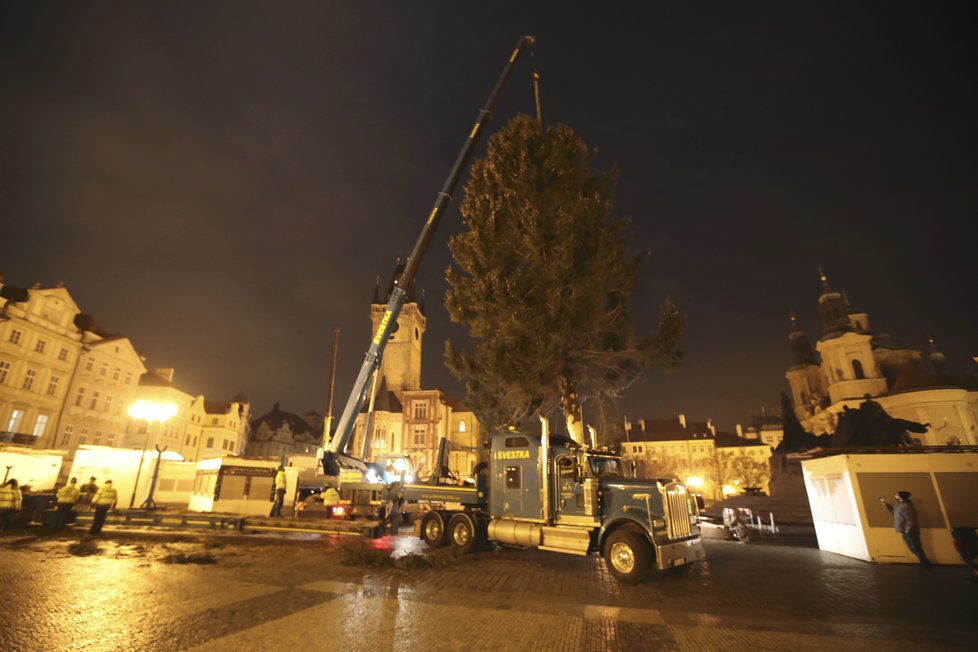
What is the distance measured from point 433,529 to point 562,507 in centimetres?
457

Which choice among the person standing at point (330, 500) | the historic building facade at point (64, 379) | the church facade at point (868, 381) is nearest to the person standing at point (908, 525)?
the person standing at point (330, 500)

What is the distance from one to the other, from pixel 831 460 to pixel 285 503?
24.6 metres

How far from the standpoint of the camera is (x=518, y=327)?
1470cm

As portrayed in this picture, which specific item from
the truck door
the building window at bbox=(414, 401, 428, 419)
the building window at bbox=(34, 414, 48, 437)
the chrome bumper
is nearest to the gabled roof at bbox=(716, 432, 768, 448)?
the building window at bbox=(414, 401, 428, 419)

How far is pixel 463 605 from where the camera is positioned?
23.0 feet

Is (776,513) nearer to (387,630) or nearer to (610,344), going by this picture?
(610,344)

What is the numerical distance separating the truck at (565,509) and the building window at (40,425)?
36.9 meters

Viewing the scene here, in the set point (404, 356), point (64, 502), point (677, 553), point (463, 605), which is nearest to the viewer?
point (463, 605)

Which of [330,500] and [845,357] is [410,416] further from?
[845,357]

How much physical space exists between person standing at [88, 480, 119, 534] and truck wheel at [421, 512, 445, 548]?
1040 centimetres

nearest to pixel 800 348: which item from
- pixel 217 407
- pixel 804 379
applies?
pixel 804 379

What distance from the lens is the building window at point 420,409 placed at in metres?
64.2

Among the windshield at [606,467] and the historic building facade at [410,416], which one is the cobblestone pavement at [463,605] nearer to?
the windshield at [606,467]

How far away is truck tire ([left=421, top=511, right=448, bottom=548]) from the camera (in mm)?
12758
